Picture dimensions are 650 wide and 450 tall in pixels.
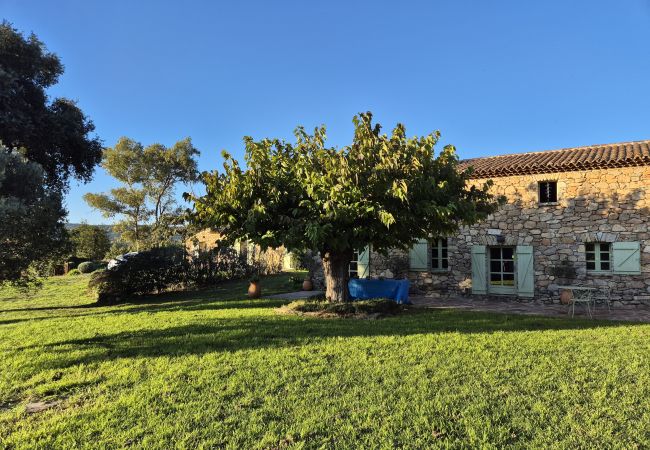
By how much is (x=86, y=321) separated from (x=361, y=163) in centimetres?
693

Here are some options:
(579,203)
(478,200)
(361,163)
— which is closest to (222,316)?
(361,163)

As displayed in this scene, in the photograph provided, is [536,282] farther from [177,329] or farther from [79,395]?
[79,395]

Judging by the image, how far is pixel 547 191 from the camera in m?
12.0

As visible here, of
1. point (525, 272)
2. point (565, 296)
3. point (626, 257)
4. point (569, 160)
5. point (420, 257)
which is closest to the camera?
point (626, 257)

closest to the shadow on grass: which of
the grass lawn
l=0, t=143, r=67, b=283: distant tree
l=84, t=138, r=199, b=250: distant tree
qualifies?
the grass lawn

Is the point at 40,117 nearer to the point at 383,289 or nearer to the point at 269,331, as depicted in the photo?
the point at 269,331

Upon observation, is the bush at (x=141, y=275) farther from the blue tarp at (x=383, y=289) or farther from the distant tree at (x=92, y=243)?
the distant tree at (x=92, y=243)

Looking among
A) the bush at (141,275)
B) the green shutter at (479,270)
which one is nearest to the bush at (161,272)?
the bush at (141,275)

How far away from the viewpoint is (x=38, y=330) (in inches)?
318

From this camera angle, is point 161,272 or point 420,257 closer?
point 420,257

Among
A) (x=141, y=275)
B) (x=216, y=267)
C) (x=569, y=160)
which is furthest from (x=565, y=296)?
(x=141, y=275)

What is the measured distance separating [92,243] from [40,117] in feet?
76.8

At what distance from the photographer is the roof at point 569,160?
11023 mm

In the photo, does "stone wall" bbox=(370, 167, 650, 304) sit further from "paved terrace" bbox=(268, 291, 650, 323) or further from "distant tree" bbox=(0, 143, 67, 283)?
"distant tree" bbox=(0, 143, 67, 283)
